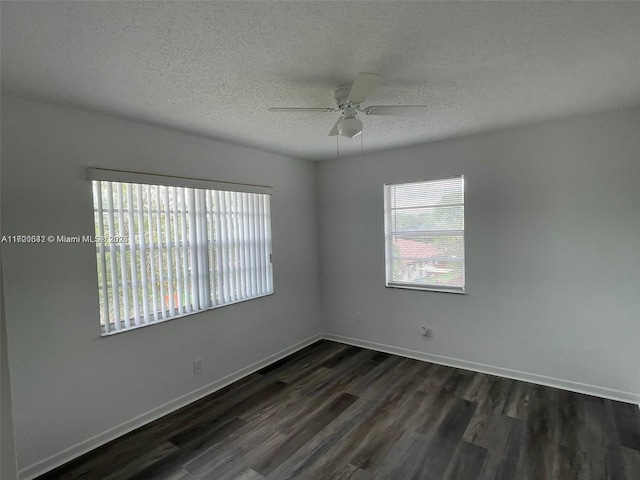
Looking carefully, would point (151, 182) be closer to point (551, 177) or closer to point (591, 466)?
point (551, 177)

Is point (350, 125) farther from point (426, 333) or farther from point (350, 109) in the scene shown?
point (426, 333)

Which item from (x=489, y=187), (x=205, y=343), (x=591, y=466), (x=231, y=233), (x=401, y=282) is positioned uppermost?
(x=489, y=187)

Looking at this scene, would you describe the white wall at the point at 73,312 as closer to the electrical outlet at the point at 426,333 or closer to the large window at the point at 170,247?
the large window at the point at 170,247

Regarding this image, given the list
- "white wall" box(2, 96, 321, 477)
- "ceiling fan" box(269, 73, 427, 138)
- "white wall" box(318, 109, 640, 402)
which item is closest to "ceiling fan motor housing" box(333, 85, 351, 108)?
"ceiling fan" box(269, 73, 427, 138)

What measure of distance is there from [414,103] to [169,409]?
334 cm

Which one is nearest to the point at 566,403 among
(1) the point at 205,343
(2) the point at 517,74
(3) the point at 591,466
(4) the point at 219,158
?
(3) the point at 591,466

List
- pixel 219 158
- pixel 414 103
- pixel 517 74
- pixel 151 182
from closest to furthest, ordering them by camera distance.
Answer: pixel 517 74
pixel 414 103
pixel 151 182
pixel 219 158

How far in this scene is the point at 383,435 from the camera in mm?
2502

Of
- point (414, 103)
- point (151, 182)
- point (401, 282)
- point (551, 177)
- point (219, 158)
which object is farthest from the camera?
point (401, 282)

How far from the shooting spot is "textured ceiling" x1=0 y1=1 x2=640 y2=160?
55.4 inches

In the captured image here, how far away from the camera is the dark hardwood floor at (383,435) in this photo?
2.15 metres

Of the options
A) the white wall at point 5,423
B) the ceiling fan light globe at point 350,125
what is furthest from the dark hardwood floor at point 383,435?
the ceiling fan light globe at point 350,125

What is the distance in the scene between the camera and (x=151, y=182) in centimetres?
274

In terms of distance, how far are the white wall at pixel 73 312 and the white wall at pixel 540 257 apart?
237cm
